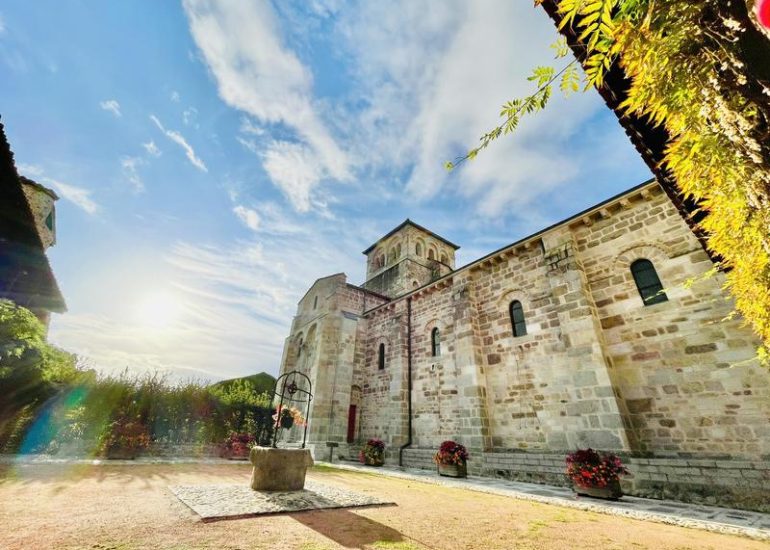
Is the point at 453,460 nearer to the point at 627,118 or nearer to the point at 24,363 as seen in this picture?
the point at 627,118

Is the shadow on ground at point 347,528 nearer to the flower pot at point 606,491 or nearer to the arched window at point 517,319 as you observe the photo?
the flower pot at point 606,491

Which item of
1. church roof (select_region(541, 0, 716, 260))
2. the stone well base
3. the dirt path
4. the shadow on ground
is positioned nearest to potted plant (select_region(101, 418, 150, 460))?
the dirt path

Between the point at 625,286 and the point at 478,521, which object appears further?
the point at 625,286

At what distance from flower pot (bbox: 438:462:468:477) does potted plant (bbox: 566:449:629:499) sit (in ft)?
11.4

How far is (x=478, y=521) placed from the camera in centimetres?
470

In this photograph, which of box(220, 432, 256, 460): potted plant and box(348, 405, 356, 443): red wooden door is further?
box(348, 405, 356, 443): red wooden door

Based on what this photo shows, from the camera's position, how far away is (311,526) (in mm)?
4117

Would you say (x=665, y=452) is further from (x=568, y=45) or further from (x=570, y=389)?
(x=568, y=45)

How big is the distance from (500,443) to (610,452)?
10.8 ft

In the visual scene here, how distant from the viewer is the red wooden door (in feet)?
A: 50.9

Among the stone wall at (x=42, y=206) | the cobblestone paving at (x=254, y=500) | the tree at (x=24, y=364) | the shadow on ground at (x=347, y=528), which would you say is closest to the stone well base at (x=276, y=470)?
the cobblestone paving at (x=254, y=500)

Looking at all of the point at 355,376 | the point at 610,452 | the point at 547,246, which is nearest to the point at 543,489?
the point at 610,452

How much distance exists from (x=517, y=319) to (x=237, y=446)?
39.1 ft

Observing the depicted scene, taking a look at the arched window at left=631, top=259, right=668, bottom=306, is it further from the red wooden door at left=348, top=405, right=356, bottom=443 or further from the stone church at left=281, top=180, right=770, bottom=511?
the red wooden door at left=348, top=405, right=356, bottom=443
